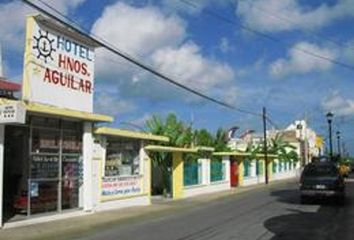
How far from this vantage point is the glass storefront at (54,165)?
2170 cm

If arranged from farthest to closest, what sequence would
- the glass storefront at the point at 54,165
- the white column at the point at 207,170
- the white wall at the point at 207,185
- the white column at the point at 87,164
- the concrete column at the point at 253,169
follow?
1. the concrete column at the point at 253,169
2. the white column at the point at 207,170
3. the white wall at the point at 207,185
4. the white column at the point at 87,164
5. the glass storefront at the point at 54,165

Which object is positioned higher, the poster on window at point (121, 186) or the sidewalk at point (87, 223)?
the poster on window at point (121, 186)

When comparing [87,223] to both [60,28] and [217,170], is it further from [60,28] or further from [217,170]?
[217,170]

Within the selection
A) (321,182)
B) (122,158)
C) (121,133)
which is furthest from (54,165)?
(321,182)

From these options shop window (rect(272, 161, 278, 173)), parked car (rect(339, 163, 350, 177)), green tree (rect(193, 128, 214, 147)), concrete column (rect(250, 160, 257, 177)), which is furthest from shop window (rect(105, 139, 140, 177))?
shop window (rect(272, 161, 278, 173))

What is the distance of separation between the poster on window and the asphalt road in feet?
8.71

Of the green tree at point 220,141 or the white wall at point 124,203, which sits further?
the green tree at point 220,141

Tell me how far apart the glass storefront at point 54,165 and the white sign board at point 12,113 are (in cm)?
278

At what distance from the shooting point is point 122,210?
2658 centimetres

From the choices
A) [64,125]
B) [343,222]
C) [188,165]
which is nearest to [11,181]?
[64,125]

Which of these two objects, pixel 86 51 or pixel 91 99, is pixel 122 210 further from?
pixel 86 51

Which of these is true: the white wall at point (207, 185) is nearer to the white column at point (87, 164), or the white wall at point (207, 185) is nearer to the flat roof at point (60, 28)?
the white column at point (87, 164)

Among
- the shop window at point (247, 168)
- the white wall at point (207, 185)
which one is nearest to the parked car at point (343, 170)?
the shop window at point (247, 168)

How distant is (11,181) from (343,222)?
34.4 feet
